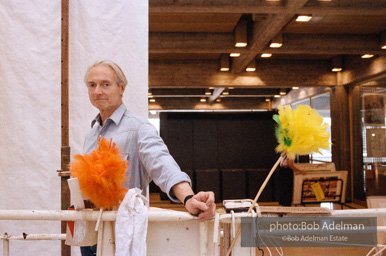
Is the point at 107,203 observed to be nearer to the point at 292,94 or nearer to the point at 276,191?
the point at 276,191

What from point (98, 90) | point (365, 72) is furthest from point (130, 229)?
point (365, 72)

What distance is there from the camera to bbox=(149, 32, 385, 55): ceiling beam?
22.0 ft

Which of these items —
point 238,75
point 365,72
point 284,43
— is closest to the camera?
point 284,43

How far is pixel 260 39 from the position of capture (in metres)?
5.95

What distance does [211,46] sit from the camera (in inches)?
264

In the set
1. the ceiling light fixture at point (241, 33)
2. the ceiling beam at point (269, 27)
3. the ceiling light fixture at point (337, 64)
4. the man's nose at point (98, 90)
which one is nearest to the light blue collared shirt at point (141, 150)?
the man's nose at point (98, 90)

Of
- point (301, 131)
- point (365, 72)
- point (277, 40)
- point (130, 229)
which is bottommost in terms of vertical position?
point (130, 229)

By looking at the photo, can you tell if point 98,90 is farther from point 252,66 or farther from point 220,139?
point 220,139

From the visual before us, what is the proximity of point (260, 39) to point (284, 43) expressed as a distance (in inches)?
45.4

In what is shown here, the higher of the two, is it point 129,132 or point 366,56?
point 366,56

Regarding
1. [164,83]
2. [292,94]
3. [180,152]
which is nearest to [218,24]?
[164,83]

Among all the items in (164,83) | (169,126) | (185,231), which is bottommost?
(185,231)

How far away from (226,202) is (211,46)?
19.3 feet

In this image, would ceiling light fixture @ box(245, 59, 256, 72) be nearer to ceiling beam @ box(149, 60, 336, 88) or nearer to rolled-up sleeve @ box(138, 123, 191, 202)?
ceiling beam @ box(149, 60, 336, 88)
